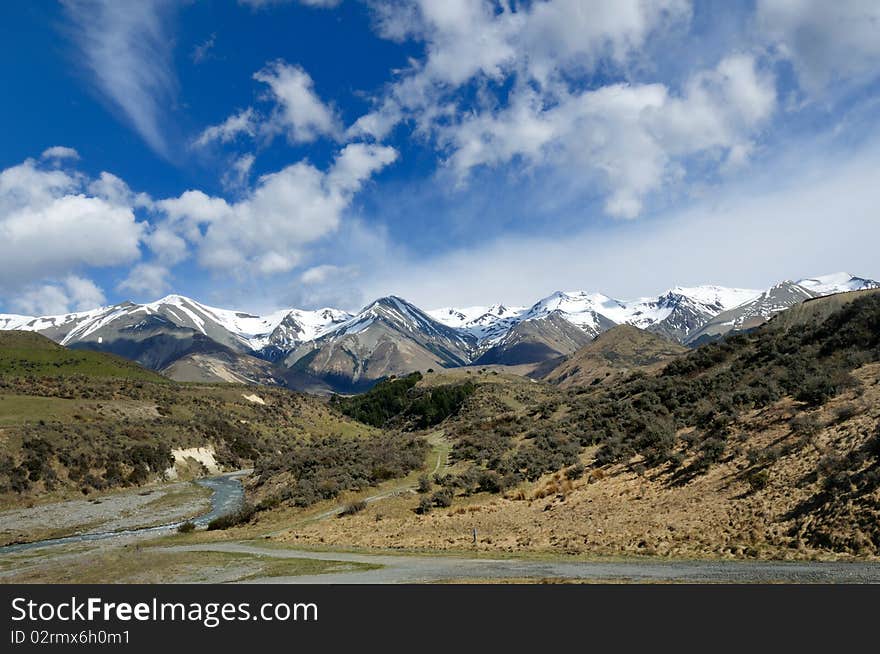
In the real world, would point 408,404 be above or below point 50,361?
below

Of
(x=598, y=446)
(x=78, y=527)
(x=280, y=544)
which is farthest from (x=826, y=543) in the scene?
(x=78, y=527)

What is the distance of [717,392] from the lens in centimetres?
4109

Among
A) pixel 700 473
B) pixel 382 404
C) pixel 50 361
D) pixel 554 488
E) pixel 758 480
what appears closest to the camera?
pixel 758 480

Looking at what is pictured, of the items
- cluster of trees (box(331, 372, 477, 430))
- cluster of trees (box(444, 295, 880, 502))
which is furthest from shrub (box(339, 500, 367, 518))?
cluster of trees (box(331, 372, 477, 430))

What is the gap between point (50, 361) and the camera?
160 meters

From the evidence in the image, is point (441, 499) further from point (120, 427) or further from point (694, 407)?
point (120, 427)

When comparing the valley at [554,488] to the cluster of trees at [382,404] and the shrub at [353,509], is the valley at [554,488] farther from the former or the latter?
the cluster of trees at [382,404]

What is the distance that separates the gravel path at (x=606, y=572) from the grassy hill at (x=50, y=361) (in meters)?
149

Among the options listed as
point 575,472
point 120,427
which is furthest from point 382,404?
point 575,472

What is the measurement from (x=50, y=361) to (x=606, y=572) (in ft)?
616
